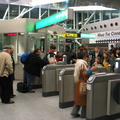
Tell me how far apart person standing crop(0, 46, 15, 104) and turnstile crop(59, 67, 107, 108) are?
132 cm

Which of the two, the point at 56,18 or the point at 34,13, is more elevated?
the point at 34,13

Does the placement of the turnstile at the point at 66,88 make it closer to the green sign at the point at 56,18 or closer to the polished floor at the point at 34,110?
the polished floor at the point at 34,110

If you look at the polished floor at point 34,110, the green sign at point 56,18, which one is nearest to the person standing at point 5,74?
the polished floor at point 34,110

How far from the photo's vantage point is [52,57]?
6.69m

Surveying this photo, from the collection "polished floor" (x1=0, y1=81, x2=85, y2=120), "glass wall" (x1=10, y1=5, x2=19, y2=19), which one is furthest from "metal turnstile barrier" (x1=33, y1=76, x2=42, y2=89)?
"glass wall" (x1=10, y1=5, x2=19, y2=19)

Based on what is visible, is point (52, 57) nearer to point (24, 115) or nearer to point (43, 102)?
point (43, 102)

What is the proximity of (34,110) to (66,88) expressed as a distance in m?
0.90

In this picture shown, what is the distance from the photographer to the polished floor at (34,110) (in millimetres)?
4125

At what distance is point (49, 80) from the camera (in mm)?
5887

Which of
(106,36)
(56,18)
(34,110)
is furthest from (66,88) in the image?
(106,36)

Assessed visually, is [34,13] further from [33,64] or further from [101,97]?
[101,97]

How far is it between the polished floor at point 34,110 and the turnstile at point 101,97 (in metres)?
0.49

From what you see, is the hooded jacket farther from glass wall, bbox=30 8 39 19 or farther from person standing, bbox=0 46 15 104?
glass wall, bbox=30 8 39 19

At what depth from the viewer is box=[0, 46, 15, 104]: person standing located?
4984 mm
